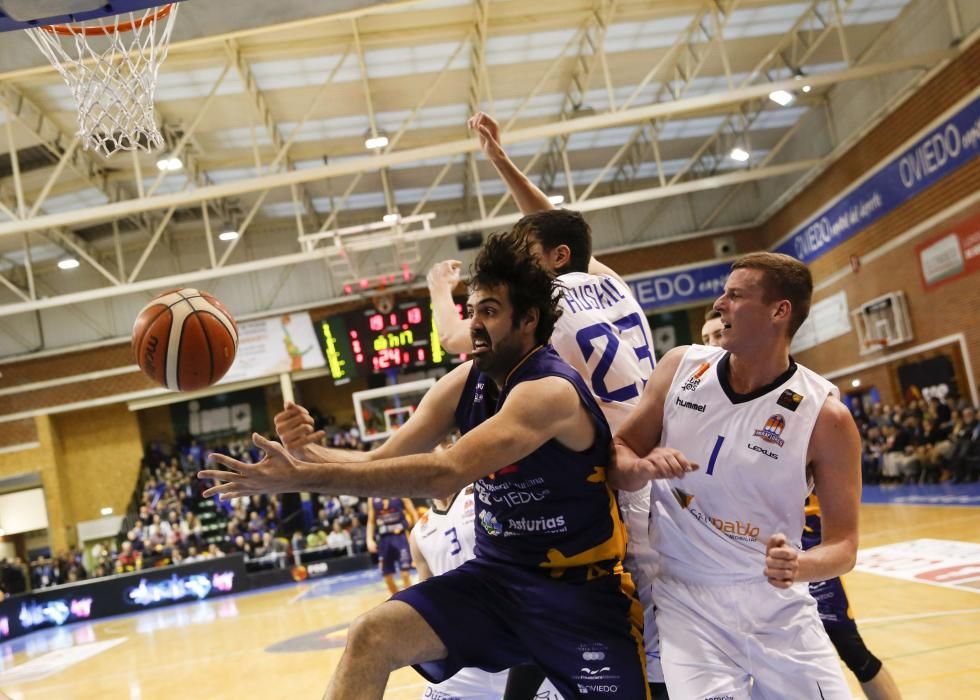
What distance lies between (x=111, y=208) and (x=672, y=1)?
9.82m

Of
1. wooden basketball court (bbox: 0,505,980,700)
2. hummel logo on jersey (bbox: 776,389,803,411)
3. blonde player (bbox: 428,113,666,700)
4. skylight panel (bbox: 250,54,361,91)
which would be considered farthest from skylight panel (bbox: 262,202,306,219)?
hummel logo on jersey (bbox: 776,389,803,411)

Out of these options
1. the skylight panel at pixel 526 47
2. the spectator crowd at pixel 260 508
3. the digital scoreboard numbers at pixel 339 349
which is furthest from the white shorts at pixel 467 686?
the digital scoreboard numbers at pixel 339 349

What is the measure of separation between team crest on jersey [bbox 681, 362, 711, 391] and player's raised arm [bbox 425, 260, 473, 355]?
92 cm

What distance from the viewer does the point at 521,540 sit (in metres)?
3.21

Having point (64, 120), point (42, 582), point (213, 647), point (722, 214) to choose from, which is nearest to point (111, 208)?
point (64, 120)

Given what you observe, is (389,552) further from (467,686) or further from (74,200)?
(74,200)

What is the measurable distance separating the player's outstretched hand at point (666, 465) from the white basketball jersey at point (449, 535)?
163 centimetres

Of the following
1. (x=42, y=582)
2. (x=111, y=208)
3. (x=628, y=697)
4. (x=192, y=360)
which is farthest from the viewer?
(x=42, y=582)

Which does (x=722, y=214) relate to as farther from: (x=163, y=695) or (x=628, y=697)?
(x=628, y=697)

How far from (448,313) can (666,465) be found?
60.1 inches

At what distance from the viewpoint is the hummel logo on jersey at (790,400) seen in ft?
10.4

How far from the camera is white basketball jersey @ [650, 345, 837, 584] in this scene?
125 inches

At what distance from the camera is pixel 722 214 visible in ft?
88.6

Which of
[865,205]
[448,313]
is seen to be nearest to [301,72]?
[865,205]
